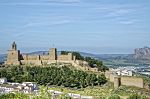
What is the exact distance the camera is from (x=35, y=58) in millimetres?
91750

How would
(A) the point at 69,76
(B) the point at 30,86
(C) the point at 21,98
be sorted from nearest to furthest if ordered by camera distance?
(C) the point at 21,98
(B) the point at 30,86
(A) the point at 69,76

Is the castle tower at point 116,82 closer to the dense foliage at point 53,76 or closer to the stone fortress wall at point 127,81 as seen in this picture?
the stone fortress wall at point 127,81

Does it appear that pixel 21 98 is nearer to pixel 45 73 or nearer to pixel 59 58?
pixel 45 73

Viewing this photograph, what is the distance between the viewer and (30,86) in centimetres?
7406

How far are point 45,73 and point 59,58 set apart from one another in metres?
8.02

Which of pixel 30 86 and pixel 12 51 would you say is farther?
→ pixel 12 51

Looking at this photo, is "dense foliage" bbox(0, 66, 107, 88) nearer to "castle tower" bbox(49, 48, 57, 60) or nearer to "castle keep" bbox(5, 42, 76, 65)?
"castle keep" bbox(5, 42, 76, 65)

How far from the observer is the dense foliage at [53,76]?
256ft

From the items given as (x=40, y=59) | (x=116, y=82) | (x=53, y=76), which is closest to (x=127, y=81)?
(x=116, y=82)

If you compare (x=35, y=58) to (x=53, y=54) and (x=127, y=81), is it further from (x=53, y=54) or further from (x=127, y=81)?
(x=127, y=81)

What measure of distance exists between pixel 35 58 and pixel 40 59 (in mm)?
1120

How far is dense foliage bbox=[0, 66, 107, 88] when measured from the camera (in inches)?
3073

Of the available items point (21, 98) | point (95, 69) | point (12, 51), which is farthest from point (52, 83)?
point (21, 98)

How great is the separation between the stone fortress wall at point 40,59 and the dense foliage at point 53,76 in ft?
8.40
